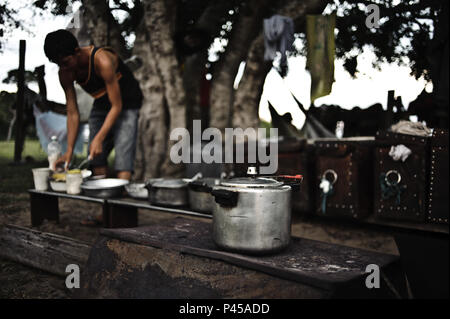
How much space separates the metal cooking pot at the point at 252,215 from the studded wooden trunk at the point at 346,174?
2.33 meters

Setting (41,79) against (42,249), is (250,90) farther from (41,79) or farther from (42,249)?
(42,249)

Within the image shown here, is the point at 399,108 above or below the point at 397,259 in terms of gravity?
above

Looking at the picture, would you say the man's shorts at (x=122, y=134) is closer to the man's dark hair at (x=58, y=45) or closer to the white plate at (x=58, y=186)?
the white plate at (x=58, y=186)

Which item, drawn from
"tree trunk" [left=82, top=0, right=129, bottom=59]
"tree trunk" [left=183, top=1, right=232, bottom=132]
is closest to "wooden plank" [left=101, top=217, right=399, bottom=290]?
"tree trunk" [left=82, top=0, right=129, bottom=59]

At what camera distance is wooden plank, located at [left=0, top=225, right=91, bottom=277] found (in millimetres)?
2416

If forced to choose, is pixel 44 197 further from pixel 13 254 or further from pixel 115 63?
pixel 115 63

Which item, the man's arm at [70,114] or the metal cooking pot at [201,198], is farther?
the man's arm at [70,114]

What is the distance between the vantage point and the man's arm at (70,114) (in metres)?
3.19

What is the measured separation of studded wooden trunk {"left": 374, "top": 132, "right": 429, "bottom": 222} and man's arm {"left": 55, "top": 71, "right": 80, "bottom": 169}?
3041 mm

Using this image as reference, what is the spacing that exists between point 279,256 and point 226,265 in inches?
10.2

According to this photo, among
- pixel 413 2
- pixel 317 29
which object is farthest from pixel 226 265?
pixel 413 2

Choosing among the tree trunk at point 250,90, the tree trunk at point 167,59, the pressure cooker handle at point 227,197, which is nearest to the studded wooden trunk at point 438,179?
the pressure cooker handle at point 227,197

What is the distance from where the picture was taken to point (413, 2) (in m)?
7.15

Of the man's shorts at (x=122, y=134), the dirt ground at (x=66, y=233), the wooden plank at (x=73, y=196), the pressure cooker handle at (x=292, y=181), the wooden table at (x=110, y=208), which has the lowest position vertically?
the dirt ground at (x=66, y=233)
